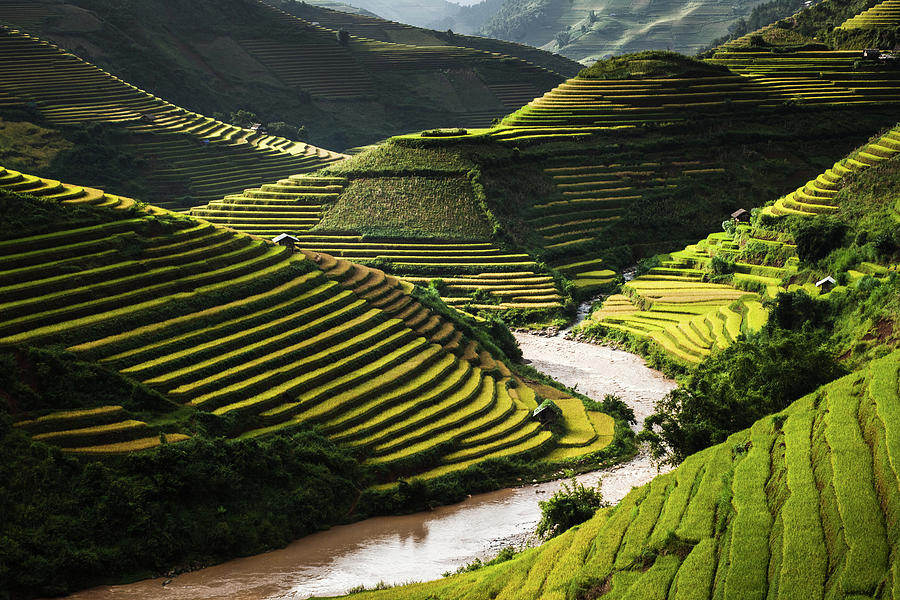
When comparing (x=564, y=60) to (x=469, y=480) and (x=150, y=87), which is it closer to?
(x=150, y=87)

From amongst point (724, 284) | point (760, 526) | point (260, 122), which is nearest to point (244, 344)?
point (760, 526)

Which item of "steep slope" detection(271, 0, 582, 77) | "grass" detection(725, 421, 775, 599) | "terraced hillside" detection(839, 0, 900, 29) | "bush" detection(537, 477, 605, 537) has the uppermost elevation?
"steep slope" detection(271, 0, 582, 77)

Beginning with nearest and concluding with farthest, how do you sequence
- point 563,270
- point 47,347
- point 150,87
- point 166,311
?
point 47,347 → point 166,311 → point 563,270 → point 150,87

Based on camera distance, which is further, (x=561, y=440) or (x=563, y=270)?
(x=563, y=270)

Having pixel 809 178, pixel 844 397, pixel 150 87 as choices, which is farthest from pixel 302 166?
pixel 844 397

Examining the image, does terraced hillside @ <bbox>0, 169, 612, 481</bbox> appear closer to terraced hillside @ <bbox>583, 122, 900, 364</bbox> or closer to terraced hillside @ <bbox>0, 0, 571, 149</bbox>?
terraced hillside @ <bbox>583, 122, 900, 364</bbox>

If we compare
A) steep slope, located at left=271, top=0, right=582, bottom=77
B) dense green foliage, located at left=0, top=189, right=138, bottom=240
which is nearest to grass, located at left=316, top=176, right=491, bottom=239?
dense green foliage, located at left=0, top=189, right=138, bottom=240

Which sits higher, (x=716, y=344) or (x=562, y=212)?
(x=562, y=212)
